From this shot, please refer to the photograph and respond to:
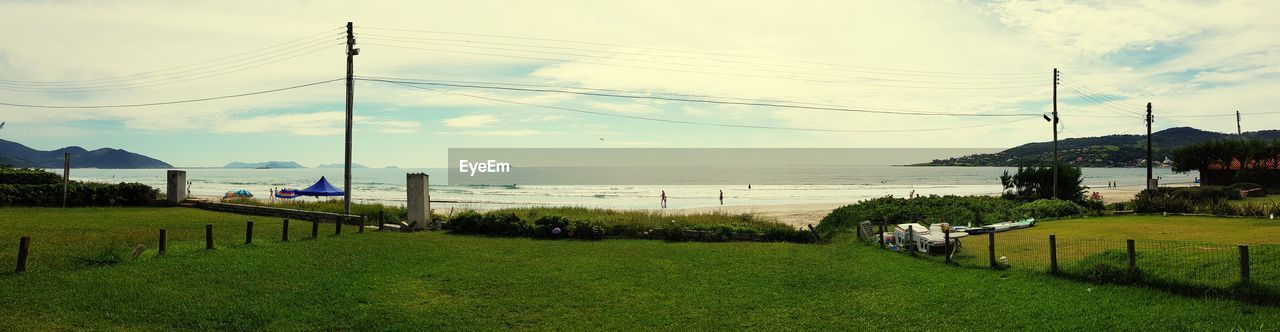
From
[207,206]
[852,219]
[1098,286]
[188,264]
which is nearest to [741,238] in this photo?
[852,219]

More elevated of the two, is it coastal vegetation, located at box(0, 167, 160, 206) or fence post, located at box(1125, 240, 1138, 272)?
coastal vegetation, located at box(0, 167, 160, 206)

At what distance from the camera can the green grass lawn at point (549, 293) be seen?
10.8 meters

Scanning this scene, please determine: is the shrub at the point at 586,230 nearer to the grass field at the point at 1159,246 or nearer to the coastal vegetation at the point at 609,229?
the coastal vegetation at the point at 609,229

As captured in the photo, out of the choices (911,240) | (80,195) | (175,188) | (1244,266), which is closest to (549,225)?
(911,240)

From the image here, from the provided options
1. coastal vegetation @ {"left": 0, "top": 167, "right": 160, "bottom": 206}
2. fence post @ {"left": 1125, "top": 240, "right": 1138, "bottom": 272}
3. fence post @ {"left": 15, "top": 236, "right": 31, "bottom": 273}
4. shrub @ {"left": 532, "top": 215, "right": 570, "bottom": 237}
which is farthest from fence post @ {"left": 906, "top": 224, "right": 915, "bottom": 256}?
coastal vegetation @ {"left": 0, "top": 167, "right": 160, "bottom": 206}

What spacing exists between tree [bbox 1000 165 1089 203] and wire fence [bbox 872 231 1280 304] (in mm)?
26918

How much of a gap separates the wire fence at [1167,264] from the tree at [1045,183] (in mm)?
26918

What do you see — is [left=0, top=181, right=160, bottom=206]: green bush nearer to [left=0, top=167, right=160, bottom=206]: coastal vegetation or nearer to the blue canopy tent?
[left=0, top=167, right=160, bottom=206]: coastal vegetation

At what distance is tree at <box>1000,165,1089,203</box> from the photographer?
4172cm

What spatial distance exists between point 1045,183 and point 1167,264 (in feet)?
109

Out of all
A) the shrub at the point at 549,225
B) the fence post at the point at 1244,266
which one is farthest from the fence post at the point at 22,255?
the fence post at the point at 1244,266

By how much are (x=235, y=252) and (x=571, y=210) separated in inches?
593

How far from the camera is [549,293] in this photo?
42.6 ft

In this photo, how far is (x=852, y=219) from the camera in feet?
91.7
